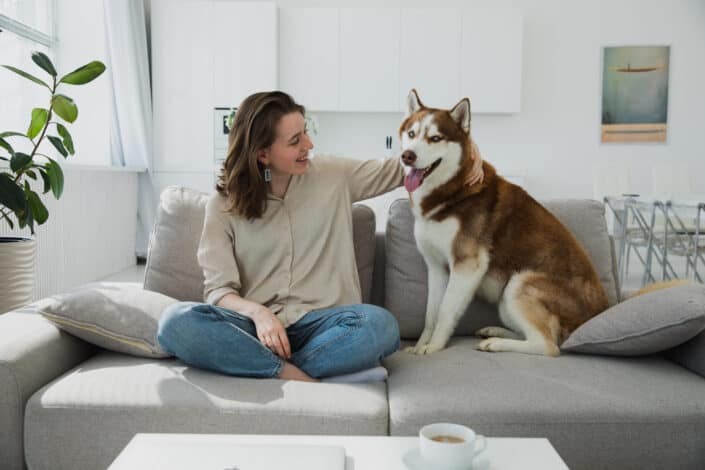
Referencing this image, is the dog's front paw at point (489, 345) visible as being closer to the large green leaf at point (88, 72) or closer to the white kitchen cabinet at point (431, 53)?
the large green leaf at point (88, 72)

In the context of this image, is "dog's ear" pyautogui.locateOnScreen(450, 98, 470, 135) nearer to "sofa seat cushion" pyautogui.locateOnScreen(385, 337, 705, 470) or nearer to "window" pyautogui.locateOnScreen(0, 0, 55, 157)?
"sofa seat cushion" pyautogui.locateOnScreen(385, 337, 705, 470)

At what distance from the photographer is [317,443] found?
109 cm

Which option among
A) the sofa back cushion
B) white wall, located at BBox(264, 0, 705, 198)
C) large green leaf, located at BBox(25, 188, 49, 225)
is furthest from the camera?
white wall, located at BBox(264, 0, 705, 198)

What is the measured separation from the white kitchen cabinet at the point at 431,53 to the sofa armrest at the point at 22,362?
4780 millimetres

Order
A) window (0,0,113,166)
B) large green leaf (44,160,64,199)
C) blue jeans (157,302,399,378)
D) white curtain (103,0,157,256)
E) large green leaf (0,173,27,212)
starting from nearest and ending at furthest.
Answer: blue jeans (157,302,399,378)
large green leaf (0,173,27,212)
large green leaf (44,160,64,199)
window (0,0,113,166)
white curtain (103,0,157,256)

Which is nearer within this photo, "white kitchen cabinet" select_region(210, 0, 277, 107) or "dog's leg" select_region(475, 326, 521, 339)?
"dog's leg" select_region(475, 326, 521, 339)

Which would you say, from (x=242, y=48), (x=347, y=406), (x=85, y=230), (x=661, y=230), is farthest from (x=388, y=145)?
(x=347, y=406)

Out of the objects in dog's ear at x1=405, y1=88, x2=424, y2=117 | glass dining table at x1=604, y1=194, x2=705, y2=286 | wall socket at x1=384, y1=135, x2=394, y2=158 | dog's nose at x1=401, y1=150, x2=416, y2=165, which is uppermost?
dog's ear at x1=405, y1=88, x2=424, y2=117

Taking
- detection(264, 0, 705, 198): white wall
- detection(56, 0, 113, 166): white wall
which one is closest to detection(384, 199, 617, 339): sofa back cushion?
detection(56, 0, 113, 166): white wall

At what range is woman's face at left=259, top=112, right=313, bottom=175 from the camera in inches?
70.9

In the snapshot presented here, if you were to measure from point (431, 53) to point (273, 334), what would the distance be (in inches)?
196

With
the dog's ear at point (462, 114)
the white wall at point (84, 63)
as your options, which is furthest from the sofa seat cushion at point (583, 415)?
the white wall at point (84, 63)

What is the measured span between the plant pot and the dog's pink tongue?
1.56m

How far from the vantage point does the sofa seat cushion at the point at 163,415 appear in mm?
1394
